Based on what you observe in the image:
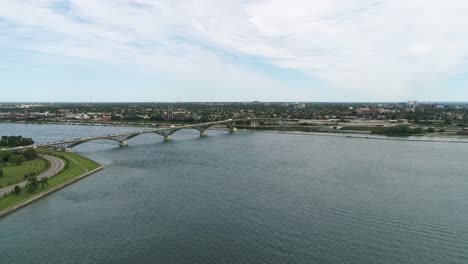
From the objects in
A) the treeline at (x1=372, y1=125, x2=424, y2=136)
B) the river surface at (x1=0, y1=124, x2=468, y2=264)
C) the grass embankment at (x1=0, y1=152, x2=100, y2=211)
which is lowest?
the river surface at (x1=0, y1=124, x2=468, y2=264)

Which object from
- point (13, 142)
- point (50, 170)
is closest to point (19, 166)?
point (50, 170)

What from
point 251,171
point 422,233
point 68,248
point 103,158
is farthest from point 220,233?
point 103,158

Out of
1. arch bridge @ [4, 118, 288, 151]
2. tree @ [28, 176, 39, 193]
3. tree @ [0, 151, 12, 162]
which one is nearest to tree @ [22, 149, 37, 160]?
tree @ [0, 151, 12, 162]

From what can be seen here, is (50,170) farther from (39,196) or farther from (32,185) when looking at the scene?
(39,196)

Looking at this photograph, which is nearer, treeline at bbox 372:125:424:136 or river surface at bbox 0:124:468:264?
river surface at bbox 0:124:468:264

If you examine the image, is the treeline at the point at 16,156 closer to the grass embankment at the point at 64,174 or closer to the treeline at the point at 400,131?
the grass embankment at the point at 64,174

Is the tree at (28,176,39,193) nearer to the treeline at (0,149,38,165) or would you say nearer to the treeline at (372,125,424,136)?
the treeline at (0,149,38,165)
